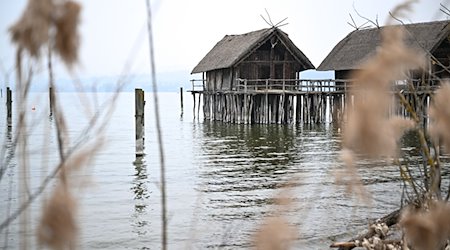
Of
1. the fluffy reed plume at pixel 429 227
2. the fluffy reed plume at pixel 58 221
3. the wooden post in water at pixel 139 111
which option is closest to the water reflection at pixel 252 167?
the fluffy reed plume at pixel 429 227

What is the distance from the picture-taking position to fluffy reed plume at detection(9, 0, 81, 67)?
1.43 m

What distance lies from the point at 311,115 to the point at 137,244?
2655 cm

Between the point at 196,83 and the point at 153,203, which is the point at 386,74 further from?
the point at 196,83

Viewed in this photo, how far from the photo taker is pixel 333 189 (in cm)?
1292

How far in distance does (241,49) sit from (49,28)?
33.4 metres

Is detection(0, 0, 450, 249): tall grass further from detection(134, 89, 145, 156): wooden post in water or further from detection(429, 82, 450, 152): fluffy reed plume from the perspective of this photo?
detection(134, 89, 145, 156): wooden post in water

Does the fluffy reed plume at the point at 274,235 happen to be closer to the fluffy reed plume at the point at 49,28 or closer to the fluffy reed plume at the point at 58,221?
the fluffy reed plume at the point at 58,221

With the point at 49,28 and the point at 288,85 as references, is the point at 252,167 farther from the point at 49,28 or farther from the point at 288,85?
the point at 49,28

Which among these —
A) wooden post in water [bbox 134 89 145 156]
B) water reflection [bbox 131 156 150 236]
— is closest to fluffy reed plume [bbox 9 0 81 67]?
water reflection [bbox 131 156 150 236]

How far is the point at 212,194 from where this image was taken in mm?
13594

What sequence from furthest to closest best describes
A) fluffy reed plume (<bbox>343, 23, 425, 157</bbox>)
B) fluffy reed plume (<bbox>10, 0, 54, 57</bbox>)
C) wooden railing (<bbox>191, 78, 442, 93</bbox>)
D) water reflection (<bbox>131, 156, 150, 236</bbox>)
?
wooden railing (<bbox>191, 78, 442, 93</bbox>), water reflection (<bbox>131, 156, 150, 236</bbox>), fluffy reed plume (<bbox>10, 0, 54, 57</bbox>), fluffy reed plume (<bbox>343, 23, 425, 157</bbox>)

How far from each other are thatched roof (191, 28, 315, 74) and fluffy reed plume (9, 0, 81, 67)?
107ft

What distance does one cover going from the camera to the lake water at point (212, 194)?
30.1 ft

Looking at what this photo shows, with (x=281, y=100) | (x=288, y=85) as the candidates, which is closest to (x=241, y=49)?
(x=281, y=100)
